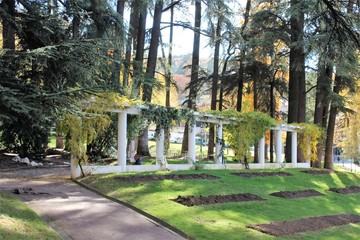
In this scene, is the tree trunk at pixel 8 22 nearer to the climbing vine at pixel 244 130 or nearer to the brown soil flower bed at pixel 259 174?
the brown soil flower bed at pixel 259 174

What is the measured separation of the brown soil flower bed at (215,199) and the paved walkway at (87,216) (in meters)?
1.50

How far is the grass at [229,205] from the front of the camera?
7.68 metres

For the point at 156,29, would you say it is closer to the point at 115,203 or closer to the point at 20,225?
the point at 115,203

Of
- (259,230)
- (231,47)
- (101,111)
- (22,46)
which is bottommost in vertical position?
(259,230)

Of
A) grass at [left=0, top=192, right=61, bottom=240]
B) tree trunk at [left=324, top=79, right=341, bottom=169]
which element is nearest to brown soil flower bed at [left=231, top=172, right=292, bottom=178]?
tree trunk at [left=324, top=79, right=341, bottom=169]

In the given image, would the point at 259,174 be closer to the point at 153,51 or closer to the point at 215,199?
the point at 215,199

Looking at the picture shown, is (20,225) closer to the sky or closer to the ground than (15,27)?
closer to the ground

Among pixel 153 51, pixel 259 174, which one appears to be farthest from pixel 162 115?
pixel 153 51

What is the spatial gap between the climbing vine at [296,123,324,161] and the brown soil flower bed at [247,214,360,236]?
37.4 ft

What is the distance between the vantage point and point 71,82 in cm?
991

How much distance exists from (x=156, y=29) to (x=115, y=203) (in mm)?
14293

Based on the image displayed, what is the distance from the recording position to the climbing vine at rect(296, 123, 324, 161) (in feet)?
69.3

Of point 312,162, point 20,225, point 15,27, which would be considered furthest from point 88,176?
point 312,162

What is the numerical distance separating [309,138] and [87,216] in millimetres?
16545
